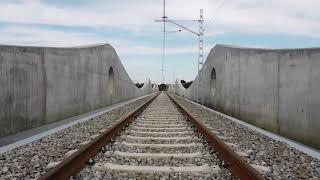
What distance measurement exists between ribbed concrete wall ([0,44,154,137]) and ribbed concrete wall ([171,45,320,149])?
607 centimetres

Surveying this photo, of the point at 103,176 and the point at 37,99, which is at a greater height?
the point at 37,99

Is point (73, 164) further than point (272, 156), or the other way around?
point (272, 156)

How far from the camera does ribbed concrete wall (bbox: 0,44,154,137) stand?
32.3 ft

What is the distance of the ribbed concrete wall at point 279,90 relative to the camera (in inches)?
372

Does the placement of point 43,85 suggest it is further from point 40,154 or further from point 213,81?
point 213,81

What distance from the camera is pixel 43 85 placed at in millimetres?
12430

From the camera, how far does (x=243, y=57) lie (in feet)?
51.9

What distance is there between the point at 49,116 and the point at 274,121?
20.8 ft

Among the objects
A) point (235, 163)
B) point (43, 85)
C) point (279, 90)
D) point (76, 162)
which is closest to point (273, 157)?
point (235, 163)

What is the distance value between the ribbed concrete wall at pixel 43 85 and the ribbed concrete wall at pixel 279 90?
6.07 metres

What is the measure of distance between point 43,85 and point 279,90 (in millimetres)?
6374

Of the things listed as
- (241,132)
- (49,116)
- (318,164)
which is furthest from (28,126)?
(318,164)

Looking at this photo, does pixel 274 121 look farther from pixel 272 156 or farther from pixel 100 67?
pixel 100 67

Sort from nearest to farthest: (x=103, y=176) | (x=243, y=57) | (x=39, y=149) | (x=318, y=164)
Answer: (x=103, y=176) < (x=318, y=164) < (x=39, y=149) < (x=243, y=57)
